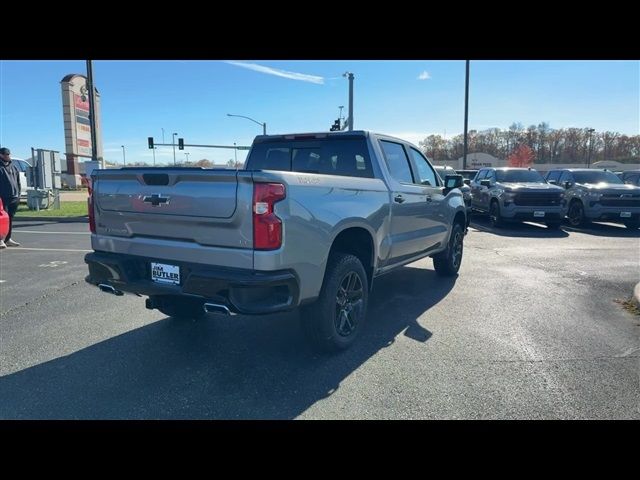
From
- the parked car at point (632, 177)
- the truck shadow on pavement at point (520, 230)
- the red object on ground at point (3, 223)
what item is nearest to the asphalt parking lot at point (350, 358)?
the red object on ground at point (3, 223)

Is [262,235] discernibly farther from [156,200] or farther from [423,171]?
[423,171]

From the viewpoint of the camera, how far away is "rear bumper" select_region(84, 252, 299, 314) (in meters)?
3.03

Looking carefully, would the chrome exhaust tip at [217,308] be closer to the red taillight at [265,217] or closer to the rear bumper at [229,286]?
the rear bumper at [229,286]

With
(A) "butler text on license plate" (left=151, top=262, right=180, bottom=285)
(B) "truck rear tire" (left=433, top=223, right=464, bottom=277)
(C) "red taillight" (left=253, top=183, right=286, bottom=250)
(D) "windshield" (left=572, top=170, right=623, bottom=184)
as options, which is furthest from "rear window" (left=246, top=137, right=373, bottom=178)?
(D) "windshield" (left=572, top=170, right=623, bottom=184)

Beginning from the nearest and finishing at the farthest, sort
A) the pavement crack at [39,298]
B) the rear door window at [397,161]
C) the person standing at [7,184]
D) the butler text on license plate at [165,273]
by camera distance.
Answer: the butler text on license plate at [165,273]
the rear door window at [397,161]
the pavement crack at [39,298]
the person standing at [7,184]

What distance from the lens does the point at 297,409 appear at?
301 cm

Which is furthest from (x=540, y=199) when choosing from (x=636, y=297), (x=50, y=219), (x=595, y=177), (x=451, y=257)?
(x=50, y=219)

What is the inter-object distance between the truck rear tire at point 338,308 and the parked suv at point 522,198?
10.00 metres

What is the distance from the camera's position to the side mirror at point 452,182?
6316mm

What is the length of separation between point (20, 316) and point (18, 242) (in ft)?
21.1
